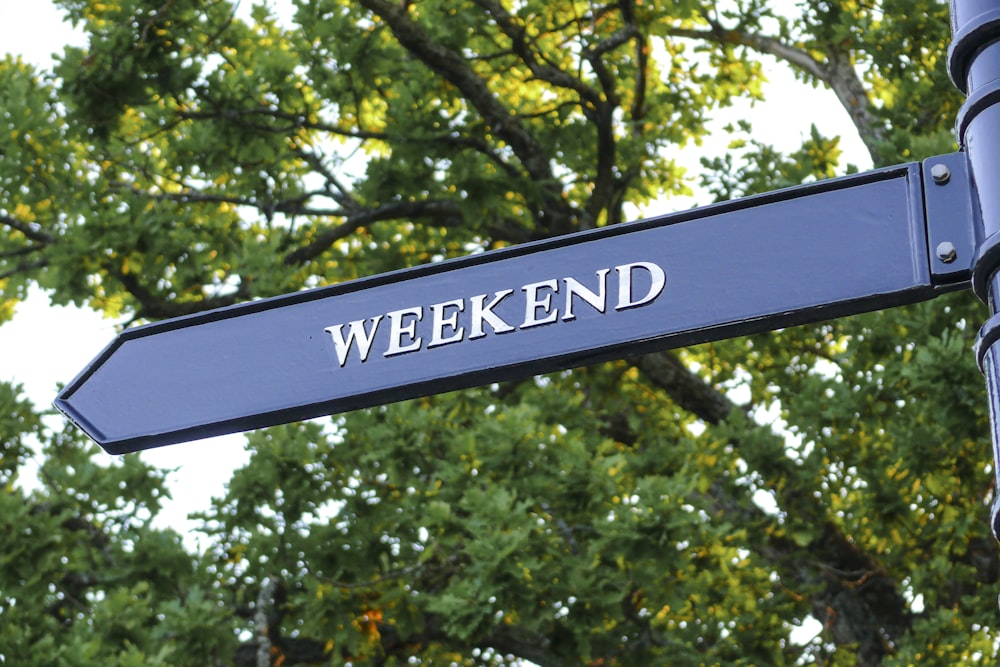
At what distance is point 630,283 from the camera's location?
6.73 feet

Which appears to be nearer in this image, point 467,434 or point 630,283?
point 630,283

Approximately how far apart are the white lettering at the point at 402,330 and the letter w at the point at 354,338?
3 centimetres

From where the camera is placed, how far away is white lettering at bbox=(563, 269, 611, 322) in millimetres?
2051

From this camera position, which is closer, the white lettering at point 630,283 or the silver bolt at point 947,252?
the silver bolt at point 947,252

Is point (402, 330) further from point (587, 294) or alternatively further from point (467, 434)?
point (467, 434)

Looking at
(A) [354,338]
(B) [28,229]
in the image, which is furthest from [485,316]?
(B) [28,229]

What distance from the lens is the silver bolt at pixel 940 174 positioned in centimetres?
188

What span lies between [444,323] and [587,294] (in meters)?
0.23

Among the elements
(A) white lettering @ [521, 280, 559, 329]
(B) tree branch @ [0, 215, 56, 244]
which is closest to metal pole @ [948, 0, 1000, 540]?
(A) white lettering @ [521, 280, 559, 329]

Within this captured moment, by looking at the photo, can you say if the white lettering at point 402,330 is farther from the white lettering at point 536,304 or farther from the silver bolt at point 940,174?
the silver bolt at point 940,174

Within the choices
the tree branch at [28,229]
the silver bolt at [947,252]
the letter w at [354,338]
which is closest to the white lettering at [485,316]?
the letter w at [354,338]

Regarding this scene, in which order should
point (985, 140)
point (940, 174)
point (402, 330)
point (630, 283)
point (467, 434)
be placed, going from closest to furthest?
point (985, 140)
point (940, 174)
point (630, 283)
point (402, 330)
point (467, 434)

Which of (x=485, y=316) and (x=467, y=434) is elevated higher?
(x=467, y=434)

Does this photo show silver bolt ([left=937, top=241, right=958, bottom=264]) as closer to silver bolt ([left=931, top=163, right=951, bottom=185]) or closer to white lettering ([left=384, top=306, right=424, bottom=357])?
silver bolt ([left=931, top=163, right=951, bottom=185])
